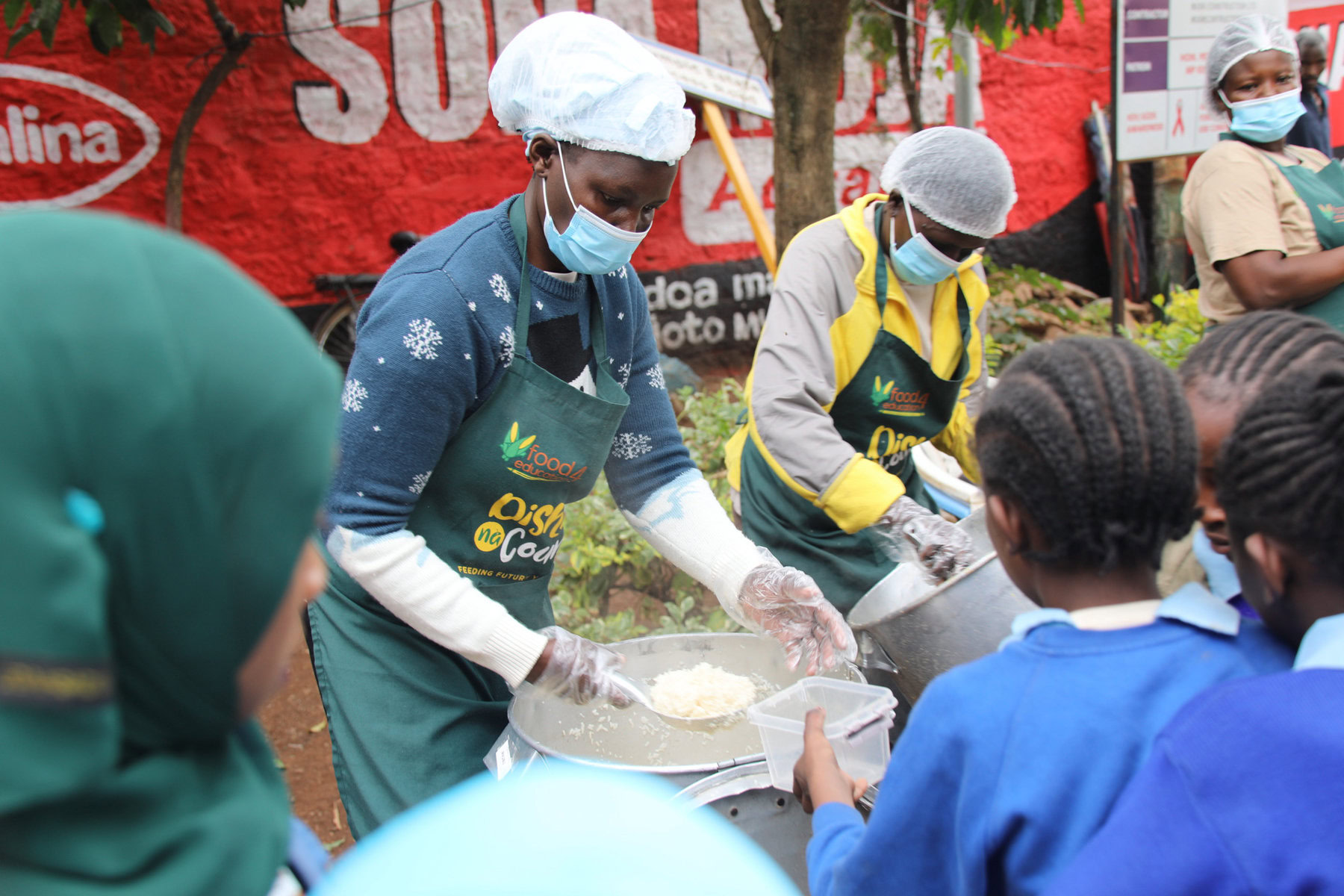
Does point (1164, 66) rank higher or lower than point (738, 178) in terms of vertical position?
higher

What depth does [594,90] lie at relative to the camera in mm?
1712

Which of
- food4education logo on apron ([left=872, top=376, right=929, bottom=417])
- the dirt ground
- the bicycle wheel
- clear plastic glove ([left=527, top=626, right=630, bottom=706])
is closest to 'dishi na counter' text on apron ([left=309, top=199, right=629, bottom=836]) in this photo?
clear plastic glove ([left=527, top=626, right=630, bottom=706])

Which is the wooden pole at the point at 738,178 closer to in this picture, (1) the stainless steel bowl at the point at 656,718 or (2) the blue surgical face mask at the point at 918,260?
(2) the blue surgical face mask at the point at 918,260

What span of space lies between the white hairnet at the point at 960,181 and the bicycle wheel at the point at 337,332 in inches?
184

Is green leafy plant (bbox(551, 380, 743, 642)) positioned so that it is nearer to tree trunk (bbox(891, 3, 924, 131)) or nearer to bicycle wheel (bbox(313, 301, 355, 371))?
bicycle wheel (bbox(313, 301, 355, 371))

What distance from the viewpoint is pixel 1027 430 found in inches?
44.3

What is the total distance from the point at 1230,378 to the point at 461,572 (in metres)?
1.33

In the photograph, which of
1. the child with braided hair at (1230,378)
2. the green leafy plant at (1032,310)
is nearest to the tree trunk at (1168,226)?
the green leafy plant at (1032,310)

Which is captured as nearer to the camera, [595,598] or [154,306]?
[154,306]

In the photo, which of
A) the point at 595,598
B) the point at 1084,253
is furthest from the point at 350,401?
the point at 1084,253

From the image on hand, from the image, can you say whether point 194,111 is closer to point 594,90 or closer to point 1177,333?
point 594,90

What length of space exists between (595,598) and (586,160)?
242 cm

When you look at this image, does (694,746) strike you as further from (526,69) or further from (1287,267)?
(1287,267)

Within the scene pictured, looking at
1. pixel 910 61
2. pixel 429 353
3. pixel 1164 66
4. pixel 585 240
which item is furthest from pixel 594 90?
pixel 910 61
